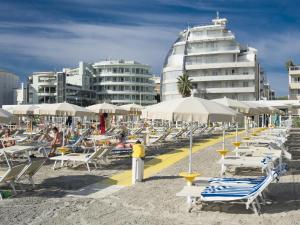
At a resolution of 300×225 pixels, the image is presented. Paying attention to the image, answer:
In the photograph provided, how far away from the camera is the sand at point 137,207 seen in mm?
7648

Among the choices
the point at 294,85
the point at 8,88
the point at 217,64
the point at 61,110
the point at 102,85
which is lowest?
the point at 61,110

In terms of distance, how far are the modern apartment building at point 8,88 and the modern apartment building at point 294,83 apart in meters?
72.4

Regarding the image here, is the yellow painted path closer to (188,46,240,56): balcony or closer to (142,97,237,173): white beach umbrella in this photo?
(142,97,237,173): white beach umbrella

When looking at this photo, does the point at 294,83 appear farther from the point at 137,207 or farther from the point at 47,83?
the point at 137,207

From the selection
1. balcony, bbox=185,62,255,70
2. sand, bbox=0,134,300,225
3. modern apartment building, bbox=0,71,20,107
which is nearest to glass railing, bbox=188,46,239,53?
balcony, bbox=185,62,255,70

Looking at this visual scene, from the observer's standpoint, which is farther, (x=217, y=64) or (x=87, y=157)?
(x=217, y=64)

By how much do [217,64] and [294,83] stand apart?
13190mm

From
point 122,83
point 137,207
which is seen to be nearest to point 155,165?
point 137,207

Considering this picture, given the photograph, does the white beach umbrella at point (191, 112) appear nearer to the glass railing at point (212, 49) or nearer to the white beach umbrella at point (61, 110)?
the white beach umbrella at point (61, 110)

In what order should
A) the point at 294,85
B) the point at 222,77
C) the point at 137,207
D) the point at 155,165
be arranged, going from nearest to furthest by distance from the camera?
the point at 137,207 → the point at 155,165 → the point at 294,85 → the point at 222,77

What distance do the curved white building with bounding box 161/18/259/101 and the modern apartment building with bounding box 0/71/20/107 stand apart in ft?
172

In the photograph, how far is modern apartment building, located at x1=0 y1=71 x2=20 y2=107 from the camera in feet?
370

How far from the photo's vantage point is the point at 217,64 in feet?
249

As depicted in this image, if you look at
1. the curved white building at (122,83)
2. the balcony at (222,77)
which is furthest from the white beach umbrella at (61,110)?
the curved white building at (122,83)
